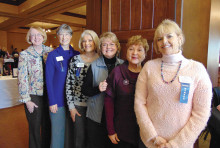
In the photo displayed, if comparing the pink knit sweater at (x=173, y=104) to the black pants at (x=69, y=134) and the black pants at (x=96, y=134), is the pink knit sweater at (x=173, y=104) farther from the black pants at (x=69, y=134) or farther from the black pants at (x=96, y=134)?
the black pants at (x=69, y=134)

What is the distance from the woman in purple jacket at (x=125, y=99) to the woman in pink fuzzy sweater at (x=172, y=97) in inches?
5.2

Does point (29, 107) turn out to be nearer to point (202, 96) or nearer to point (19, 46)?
point (202, 96)

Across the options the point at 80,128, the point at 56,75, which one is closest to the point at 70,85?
the point at 56,75

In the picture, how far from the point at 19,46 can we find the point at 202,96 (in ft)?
49.8

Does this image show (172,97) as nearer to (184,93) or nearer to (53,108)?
(184,93)

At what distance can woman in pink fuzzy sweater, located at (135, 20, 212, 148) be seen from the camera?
960mm

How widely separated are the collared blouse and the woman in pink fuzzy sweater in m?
1.25

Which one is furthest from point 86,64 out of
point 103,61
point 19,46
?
point 19,46

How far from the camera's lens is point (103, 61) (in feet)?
4.92

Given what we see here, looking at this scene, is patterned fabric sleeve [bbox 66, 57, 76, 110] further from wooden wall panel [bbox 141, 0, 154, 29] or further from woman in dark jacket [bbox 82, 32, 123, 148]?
wooden wall panel [bbox 141, 0, 154, 29]

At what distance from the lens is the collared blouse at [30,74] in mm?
1824

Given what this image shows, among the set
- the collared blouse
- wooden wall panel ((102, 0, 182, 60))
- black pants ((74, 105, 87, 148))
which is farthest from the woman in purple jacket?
the collared blouse

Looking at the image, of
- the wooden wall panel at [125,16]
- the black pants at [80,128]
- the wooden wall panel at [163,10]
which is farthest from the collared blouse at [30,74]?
the wooden wall panel at [163,10]

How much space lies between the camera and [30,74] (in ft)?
6.12
